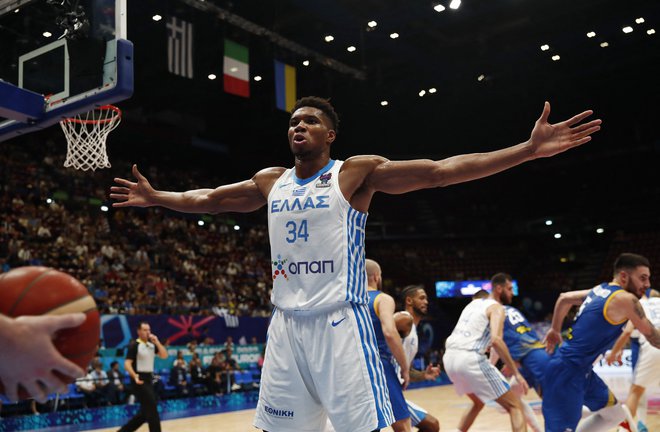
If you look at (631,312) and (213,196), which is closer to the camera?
(213,196)

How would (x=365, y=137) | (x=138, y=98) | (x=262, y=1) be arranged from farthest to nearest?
1. (x=365, y=137)
2. (x=138, y=98)
3. (x=262, y=1)

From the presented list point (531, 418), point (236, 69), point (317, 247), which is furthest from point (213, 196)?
point (236, 69)

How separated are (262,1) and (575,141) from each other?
1339 cm

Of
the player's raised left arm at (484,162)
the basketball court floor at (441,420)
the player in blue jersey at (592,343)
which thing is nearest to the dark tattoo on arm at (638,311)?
the player in blue jersey at (592,343)

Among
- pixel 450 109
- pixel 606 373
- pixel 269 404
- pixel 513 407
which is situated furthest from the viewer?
pixel 450 109

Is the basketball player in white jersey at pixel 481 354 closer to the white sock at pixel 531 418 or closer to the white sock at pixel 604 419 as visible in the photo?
the white sock at pixel 531 418

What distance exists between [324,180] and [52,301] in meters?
1.74

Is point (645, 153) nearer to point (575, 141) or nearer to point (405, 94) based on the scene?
point (405, 94)

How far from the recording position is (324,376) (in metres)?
3.16

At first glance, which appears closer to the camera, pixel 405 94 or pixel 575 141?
pixel 575 141

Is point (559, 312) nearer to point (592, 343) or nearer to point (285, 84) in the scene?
point (592, 343)

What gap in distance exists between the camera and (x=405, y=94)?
21.5 metres

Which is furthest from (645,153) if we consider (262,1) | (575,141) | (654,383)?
(575,141)

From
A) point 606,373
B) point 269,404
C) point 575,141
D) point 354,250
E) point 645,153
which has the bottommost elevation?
point 606,373
